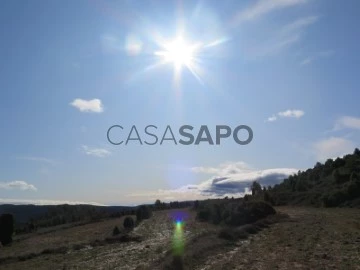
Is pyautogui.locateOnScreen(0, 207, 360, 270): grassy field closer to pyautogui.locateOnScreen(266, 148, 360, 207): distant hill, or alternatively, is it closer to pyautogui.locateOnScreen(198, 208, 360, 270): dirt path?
pyautogui.locateOnScreen(198, 208, 360, 270): dirt path

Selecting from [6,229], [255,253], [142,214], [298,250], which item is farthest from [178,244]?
[142,214]

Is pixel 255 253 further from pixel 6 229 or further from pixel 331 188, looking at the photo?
pixel 331 188

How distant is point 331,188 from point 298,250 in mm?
56499

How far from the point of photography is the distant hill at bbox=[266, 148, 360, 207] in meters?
68.3

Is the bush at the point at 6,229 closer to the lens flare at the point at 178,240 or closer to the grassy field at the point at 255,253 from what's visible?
the grassy field at the point at 255,253

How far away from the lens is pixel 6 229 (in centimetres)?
6962

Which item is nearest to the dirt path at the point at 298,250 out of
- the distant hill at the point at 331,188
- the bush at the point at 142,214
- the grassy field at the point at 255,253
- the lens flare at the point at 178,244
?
the grassy field at the point at 255,253

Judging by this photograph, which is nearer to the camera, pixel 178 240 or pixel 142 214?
pixel 178 240

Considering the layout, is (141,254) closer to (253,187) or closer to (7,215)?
(7,215)

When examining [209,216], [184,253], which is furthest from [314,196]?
[184,253]

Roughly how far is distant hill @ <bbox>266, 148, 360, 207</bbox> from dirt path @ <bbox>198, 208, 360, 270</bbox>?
94.9 ft

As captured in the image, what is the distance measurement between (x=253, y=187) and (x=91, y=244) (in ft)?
265

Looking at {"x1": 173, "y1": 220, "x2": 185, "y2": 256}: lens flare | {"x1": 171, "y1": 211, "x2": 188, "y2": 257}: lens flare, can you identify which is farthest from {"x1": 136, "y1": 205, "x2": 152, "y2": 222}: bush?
{"x1": 173, "y1": 220, "x2": 185, "y2": 256}: lens flare

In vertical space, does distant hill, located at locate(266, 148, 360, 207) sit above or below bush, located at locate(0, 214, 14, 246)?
above
